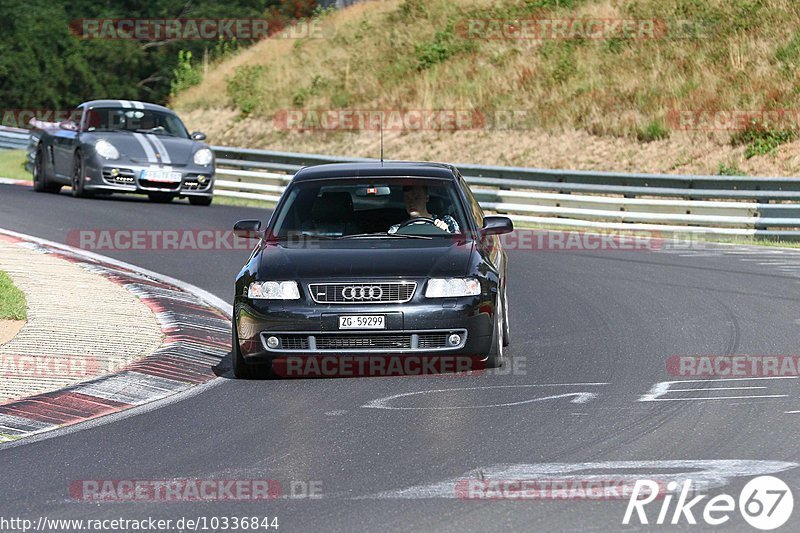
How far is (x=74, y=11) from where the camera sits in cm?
6744

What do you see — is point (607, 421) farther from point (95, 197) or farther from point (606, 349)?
point (95, 197)

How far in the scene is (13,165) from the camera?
32281 millimetres

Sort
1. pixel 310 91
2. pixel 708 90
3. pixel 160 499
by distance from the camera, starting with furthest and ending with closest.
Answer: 1. pixel 310 91
2. pixel 708 90
3. pixel 160 499

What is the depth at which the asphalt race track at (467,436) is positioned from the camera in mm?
6051

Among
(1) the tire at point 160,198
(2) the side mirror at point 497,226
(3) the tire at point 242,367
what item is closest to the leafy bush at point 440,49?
(1) the tire at point 160,198

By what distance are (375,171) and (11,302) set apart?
3.43 m

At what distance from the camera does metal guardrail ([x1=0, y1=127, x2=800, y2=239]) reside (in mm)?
20172

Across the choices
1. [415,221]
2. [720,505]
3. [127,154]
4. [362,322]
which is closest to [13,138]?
[127,154]

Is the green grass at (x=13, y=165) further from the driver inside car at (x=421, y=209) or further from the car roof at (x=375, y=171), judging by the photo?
the driver inside car at (x=421, y=209)

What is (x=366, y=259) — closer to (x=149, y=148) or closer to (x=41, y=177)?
(x=149, y=148)

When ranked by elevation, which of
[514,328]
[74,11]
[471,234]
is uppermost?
[74,11]

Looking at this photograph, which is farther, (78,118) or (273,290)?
(78,118)

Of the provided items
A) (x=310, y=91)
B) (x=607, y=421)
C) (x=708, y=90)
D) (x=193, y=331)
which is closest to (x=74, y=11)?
(x=310, y=91)

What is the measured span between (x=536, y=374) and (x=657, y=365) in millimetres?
952
